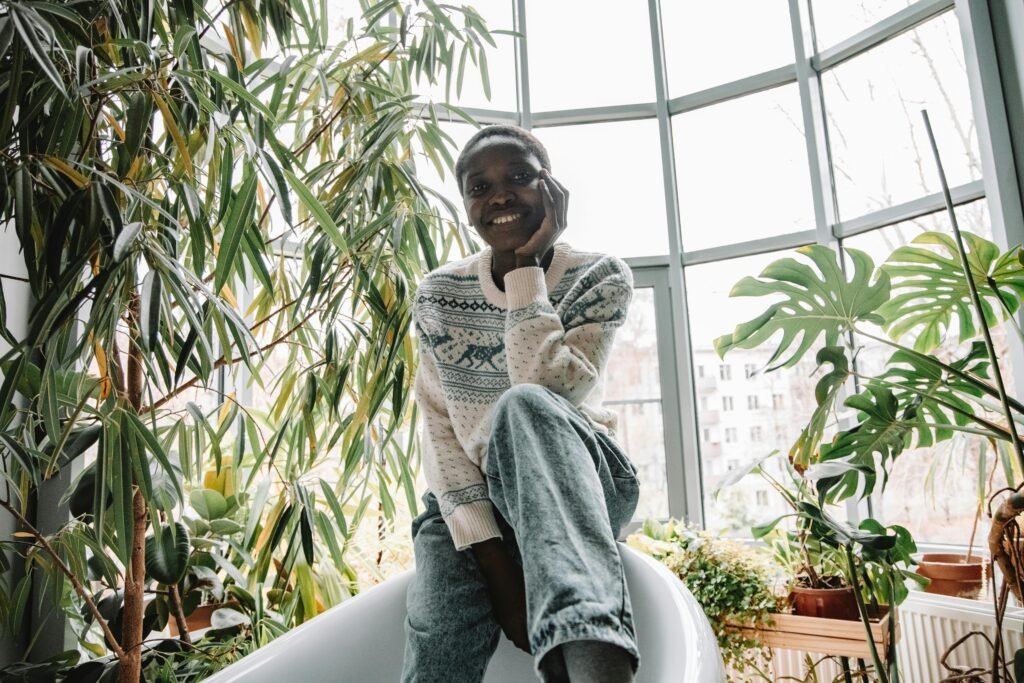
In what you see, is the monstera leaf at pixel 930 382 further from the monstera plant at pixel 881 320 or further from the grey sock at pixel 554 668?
the grey sock at pixel 554 668

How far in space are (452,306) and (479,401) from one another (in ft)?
0.61

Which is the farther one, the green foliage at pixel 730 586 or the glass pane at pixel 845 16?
the glass pane at pixel 845 16

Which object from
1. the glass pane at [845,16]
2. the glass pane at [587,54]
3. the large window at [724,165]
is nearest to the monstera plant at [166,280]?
the large window at [724,165]

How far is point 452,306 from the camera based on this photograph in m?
1.10

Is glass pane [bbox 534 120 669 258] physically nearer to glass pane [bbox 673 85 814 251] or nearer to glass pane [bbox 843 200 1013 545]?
glass pane [bbox 673 85 814 251]

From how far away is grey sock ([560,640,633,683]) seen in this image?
56cm

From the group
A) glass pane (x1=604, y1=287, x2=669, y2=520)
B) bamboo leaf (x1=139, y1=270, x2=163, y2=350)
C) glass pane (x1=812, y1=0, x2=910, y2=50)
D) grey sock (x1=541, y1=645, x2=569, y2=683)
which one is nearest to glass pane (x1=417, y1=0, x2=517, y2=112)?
glass pane (x1=604, y1=287, x2=669, y2=520)

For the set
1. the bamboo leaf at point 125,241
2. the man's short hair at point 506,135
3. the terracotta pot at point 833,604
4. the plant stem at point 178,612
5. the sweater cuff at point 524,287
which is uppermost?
the man's short hair at point 506,135

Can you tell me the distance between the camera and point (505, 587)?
0.88 m

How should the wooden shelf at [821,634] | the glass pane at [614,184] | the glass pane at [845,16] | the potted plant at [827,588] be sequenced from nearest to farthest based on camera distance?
the potted plant at [827,588] < the wooden shelf at [821,634] < the glass pane at [845,16] < the glass pane at [614,184]

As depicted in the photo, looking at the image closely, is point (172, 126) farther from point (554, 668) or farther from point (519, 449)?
point (554, 668)

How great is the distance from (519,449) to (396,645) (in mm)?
576

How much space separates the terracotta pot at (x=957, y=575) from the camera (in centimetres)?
212

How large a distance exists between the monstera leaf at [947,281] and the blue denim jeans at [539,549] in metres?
1.04
